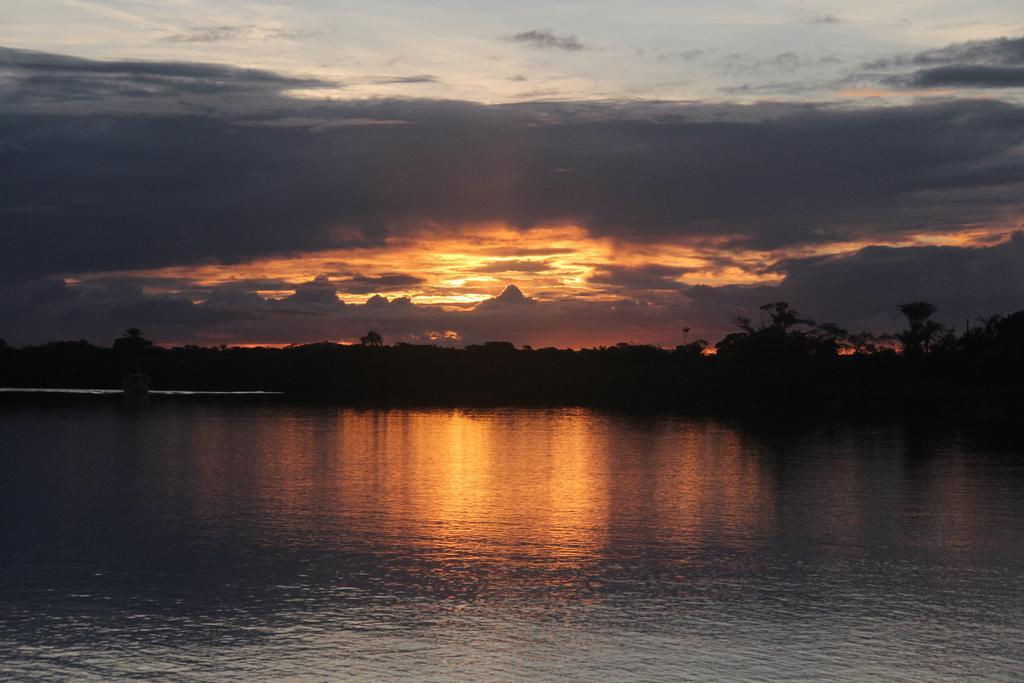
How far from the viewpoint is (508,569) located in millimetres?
34562

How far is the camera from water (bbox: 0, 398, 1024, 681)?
2470 centimetres

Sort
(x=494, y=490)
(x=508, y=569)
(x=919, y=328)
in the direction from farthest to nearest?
(x=919, y=328)
(x=494, y=490)
(x=508, y=569)

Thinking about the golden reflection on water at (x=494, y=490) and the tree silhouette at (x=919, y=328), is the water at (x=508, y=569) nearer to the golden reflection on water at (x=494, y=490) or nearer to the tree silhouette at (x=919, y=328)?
the golden reflection on water at (x=494, y=490)

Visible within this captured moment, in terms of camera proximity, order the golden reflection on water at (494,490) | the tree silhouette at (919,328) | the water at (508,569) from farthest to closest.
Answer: the tree silhouette at (919,328), the golden reflection on water at (494,490), the water at (508,569)

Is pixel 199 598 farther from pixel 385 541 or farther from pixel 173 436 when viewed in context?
pixel 173 436

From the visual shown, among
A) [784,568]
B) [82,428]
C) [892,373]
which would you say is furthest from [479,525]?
[892,373]

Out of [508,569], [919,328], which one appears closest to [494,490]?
[508,569]

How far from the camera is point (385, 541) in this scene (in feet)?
131

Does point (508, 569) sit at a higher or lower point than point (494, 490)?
lower

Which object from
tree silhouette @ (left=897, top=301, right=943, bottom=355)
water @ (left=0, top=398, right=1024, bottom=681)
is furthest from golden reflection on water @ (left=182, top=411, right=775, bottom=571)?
tree silhouette @ (left=897, top=301, right=943, bottom=355)

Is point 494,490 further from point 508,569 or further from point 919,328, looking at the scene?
point 919,328

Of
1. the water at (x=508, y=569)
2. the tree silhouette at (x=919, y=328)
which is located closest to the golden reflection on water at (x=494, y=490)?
the water at (x=508, y=569)

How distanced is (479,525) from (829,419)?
100549mm

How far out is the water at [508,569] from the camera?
24703mm
